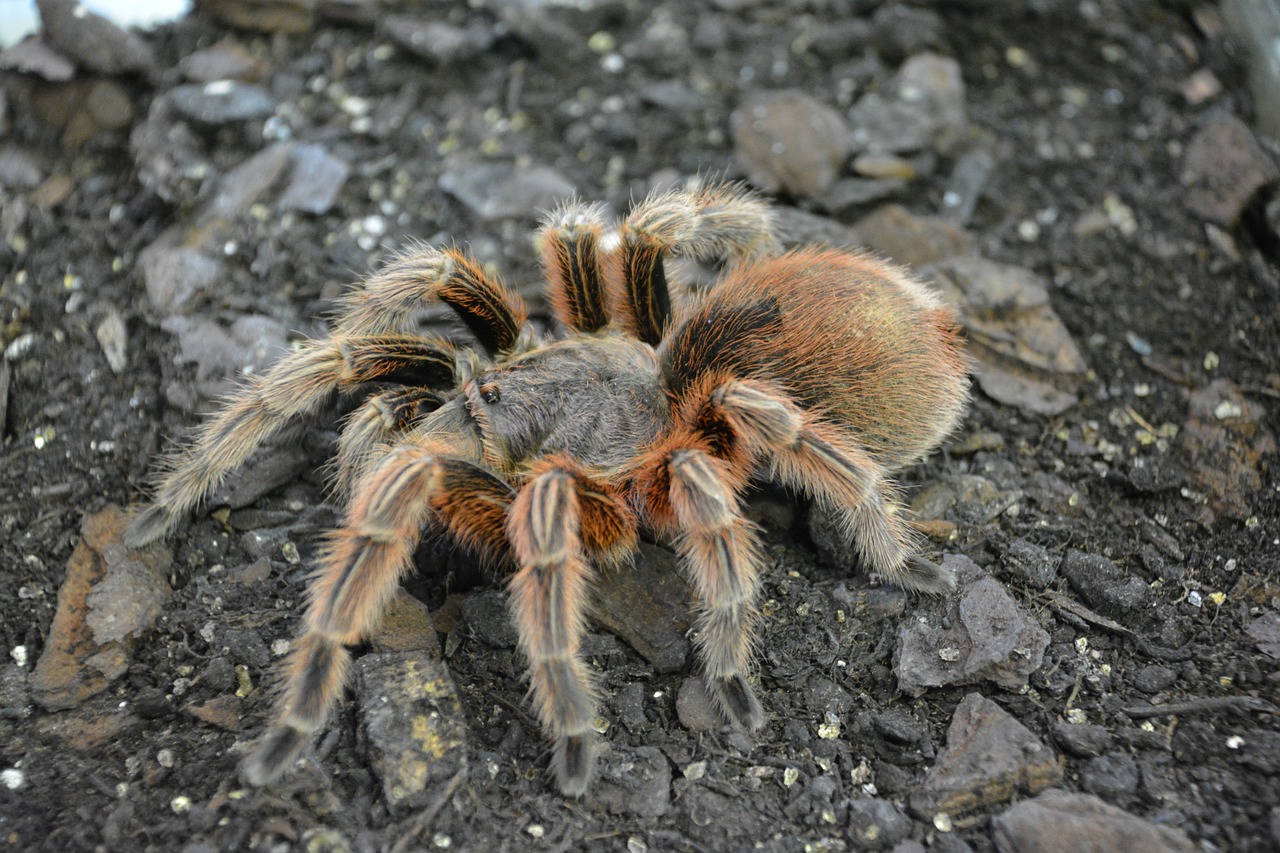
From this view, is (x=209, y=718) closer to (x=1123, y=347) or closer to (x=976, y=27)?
(x=1123, y=347)

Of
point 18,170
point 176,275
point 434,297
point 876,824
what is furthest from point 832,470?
point 18,170

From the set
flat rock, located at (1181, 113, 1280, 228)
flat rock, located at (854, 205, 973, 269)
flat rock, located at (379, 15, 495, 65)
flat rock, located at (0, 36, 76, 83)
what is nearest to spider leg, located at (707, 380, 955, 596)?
flat rock, located at (854, 205, 973, 269)

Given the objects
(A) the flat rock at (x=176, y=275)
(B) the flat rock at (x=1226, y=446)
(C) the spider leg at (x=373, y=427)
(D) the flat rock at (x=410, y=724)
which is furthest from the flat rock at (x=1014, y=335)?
(A) the flat rock at (x=176, y=275)

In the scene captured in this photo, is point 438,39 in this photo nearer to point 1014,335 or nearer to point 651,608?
point 1014,335

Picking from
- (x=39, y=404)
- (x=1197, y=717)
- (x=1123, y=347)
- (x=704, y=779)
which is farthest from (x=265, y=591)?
(x=1123, y=347)

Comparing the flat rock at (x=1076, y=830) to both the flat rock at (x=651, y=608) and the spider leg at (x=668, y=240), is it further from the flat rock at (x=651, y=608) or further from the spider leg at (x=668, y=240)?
the spider leg at (x=668, y=240)

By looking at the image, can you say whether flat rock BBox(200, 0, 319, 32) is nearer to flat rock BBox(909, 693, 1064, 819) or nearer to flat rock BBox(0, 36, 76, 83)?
flat rock BBox(0, 36, 76, 83)

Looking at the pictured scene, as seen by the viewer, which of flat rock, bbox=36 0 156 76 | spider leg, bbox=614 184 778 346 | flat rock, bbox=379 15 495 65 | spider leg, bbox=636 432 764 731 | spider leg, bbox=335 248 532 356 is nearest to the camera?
spider leg, bbox=636 432 764 731
